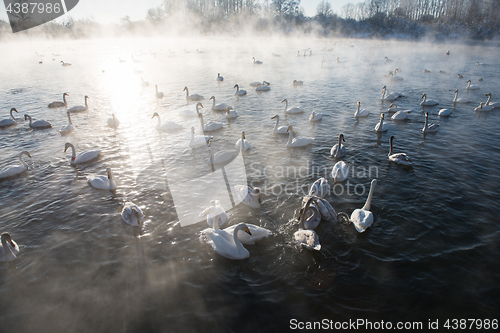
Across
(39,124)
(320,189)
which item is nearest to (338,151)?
(320,189)

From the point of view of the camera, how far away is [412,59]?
4219 cm

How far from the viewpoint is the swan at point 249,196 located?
29.1 feet

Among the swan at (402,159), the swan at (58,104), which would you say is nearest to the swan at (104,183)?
the swan at (402,159)

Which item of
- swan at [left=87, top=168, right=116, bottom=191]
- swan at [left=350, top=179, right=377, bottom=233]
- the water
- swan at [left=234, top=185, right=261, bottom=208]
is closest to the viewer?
the water

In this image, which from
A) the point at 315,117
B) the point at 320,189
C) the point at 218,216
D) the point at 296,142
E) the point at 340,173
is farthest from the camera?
the point at 315,117

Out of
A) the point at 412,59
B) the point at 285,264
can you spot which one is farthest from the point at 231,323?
the point at 412,59

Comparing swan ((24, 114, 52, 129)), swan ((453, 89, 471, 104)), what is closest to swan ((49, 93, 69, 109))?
swan ((24, 114, 52, 129))

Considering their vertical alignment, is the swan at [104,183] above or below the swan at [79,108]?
below

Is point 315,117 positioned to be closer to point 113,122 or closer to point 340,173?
point 340,173

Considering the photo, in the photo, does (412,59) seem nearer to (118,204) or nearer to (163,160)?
(163,160)

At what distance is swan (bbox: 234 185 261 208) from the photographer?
888cm

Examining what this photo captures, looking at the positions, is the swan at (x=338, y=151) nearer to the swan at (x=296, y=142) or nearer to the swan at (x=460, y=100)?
the swan at (x=296, y=142)

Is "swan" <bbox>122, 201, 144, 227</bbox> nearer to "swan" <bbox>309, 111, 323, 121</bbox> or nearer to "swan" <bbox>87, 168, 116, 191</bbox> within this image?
"swan" <bbox>87, 168, 116, 191</bbox>

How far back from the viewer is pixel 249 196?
9.12 metres
